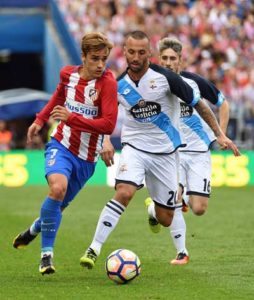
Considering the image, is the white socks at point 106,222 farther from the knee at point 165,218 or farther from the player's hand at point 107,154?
the knee at point 165,218

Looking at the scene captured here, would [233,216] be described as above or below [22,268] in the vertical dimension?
below

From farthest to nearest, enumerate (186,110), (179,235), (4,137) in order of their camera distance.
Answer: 1. (4,137)
2. (186,110)
3. (179,235)

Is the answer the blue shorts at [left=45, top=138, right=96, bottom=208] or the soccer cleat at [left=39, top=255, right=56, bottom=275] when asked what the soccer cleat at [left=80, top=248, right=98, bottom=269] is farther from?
the blue shorts at [left=45, top=138, right=96, bottom=208]

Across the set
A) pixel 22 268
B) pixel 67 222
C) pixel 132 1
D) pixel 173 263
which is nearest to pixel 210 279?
pixel 173 263

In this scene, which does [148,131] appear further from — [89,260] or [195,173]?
[195,173]

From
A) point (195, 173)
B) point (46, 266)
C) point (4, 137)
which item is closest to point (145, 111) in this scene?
point (46, 266)

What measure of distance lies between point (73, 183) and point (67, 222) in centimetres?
661

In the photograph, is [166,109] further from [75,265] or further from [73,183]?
[75,265]

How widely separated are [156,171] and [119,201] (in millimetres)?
652

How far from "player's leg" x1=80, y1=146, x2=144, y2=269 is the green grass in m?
0.28

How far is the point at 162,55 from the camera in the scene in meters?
11.5

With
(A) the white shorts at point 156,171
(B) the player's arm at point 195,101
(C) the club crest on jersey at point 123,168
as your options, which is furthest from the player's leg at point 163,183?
(B) the player's arm at point 195,101

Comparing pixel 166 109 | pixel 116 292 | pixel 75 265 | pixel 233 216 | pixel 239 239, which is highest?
pixel 166 109

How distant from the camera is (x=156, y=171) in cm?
1055
